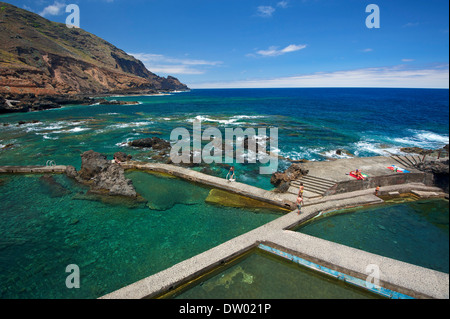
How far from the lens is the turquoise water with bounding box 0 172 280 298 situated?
8.19 metres

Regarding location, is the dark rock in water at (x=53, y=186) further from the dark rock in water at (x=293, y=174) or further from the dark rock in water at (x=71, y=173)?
the dark rock in water at (x=293, y=174)

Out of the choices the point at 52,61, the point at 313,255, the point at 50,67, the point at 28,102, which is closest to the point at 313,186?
the point at 313,255

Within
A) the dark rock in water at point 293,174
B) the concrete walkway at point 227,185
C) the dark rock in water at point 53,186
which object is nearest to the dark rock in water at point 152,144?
the concrete walkway at point 227,185

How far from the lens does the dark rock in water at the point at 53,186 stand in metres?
14.4

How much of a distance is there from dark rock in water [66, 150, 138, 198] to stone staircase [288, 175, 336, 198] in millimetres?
10385

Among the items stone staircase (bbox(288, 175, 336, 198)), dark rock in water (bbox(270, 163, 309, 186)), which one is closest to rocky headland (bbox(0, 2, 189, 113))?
dark rock in water (bbox(270, 163, 309, 186))

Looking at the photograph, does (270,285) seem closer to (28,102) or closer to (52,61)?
(28,102)

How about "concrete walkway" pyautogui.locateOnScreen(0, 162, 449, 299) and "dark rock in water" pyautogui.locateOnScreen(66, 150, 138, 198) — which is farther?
"dark rock in water" pyautogui.locateOnScreen(66, 150, 138, 198)

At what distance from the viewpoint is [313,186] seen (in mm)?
13828

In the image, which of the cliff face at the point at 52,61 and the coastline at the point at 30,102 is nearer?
the coastline at the point at 30,102

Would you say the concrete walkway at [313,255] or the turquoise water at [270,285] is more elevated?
the concrete walkway at [313,255]

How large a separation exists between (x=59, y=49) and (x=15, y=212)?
124 metres

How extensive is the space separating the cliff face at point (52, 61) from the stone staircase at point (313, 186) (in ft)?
256

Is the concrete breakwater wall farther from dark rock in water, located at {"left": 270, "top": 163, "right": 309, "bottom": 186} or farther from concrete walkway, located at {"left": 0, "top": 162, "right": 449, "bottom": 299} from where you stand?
dark rock in water, located at {"left": 270, "top": 163, "right": 309, "bottom": 186}
